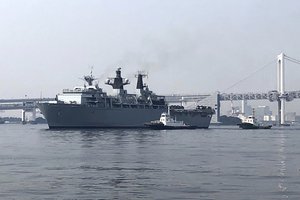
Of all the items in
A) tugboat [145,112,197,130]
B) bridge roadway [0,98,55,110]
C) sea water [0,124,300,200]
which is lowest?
sea water [0,124,300,200]

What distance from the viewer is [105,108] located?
96000mm

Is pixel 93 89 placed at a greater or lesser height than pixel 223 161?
greater

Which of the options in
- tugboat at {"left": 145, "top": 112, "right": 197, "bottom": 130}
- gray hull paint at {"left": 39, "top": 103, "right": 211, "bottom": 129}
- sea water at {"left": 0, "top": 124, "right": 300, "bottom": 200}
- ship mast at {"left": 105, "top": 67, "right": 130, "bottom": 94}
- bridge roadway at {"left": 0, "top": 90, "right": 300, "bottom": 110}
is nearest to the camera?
sea water at {"left": 0, "top": 124, "right": 300, "bottom": 200}

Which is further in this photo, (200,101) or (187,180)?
(200,101)

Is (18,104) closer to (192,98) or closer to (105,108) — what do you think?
(192,98)

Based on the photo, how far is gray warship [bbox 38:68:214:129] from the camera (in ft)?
301

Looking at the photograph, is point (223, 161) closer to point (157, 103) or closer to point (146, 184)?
point (146, 184)

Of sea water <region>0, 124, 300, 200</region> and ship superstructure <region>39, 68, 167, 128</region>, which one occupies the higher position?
ship superstructure <region>39, 68, 167, 128</region>

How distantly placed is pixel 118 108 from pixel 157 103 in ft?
47.2

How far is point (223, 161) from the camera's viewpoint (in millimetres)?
29078

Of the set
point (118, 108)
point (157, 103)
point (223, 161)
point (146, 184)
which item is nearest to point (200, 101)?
point (157, 103)

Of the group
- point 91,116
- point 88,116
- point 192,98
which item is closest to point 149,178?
point 88,116

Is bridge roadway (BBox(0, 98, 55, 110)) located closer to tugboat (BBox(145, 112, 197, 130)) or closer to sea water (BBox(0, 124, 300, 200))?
tugboat (BBox(145, 112, 197, 130))

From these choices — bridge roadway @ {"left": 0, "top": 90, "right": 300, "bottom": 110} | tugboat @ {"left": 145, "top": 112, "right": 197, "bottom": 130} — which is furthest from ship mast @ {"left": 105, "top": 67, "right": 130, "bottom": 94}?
bridge roadway @ {"left": 0, "top": 90, "right": 300, "bottom": 110}
